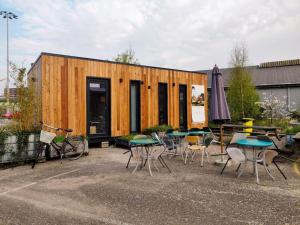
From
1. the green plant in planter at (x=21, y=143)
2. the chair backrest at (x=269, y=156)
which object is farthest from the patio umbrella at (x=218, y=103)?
the green plant in planter at (x=21, y=143)

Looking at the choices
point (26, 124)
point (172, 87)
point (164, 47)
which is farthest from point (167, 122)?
point (164, 47)

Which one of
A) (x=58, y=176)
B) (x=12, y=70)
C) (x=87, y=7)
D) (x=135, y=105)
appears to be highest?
(x=87, y=7)

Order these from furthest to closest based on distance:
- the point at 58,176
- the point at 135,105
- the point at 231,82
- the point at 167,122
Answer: the point at 231,82 → the point at 167,122 → the point at 135,105 → the point at 58,176

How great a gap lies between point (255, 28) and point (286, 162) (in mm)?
8567

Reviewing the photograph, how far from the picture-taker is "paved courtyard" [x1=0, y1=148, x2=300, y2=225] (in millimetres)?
3504

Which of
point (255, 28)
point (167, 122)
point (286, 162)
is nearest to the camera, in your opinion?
point (286, 162)

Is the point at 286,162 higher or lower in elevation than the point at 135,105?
lower

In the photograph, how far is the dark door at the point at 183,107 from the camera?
12.9 meters

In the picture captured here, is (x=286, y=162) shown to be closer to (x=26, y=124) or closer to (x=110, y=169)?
(x=110, y=169)

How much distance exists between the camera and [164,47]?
59.5ft

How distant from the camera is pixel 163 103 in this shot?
12133 mm

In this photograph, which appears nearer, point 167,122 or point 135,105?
point 135,105

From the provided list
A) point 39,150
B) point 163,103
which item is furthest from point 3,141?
point 163,103

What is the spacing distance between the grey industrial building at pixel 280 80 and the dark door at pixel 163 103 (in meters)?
8.31
